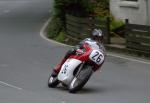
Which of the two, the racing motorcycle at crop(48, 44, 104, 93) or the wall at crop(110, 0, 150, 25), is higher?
the racing motorcycle at crop(48, 44, 104, 93)

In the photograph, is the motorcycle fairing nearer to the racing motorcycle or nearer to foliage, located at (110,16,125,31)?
the racing motorcycle

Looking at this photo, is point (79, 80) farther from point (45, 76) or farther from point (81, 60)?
point (45, 76)

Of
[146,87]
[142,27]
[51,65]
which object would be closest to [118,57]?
[142,27]

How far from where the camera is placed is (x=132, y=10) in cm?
2828

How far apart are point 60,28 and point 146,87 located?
1444cm

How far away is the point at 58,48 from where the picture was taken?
2514 cm

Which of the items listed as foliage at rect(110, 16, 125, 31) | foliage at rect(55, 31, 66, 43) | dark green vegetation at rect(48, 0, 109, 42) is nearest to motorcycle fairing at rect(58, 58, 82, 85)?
foliage at rect(110, 16, 125, 31)

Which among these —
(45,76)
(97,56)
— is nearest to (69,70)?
(97,56)

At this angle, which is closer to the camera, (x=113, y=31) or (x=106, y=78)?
(x=106, y=78)

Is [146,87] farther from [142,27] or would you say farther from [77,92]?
[142,27]

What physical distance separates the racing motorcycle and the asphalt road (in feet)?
0.83

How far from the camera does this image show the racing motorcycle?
14.6m

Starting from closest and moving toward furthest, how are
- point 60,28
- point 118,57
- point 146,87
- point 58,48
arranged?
point 146,87
point 118,57
point 58,48
point 60,28

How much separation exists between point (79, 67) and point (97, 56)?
1.66ft
